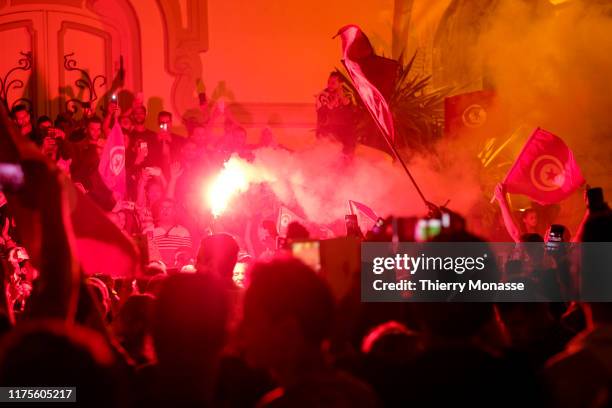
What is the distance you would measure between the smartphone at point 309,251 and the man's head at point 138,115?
800cm

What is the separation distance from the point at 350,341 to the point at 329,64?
10.3 m

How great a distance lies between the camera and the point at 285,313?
2.38m

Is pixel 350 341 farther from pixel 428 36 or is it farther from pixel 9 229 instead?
pixel 428 36

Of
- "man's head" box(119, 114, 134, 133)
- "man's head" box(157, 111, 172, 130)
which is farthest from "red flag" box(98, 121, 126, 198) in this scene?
"man's head" box(157, 111, 172, 130)

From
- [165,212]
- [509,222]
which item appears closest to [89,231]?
[509,222]

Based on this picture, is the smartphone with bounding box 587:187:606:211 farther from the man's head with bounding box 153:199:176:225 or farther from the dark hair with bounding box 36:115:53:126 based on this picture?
the dark hair with bounding box 36:115:53:126

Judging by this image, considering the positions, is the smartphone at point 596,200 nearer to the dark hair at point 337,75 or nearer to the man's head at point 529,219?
the man's head at point 529,219

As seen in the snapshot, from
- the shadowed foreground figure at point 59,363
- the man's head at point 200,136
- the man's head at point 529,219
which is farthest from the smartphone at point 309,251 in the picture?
the man's head at point 200,136

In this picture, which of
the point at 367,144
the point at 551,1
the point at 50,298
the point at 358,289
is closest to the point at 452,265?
the point at 358,289

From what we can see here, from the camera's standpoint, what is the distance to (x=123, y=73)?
41.5 ft

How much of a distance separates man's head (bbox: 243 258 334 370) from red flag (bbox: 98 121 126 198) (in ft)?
26.0

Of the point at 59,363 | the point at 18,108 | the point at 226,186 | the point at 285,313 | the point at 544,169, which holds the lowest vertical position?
the point at 59,363

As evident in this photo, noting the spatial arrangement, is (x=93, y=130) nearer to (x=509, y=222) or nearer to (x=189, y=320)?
(x=509, y=222)

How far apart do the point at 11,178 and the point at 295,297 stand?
3.63 feet
